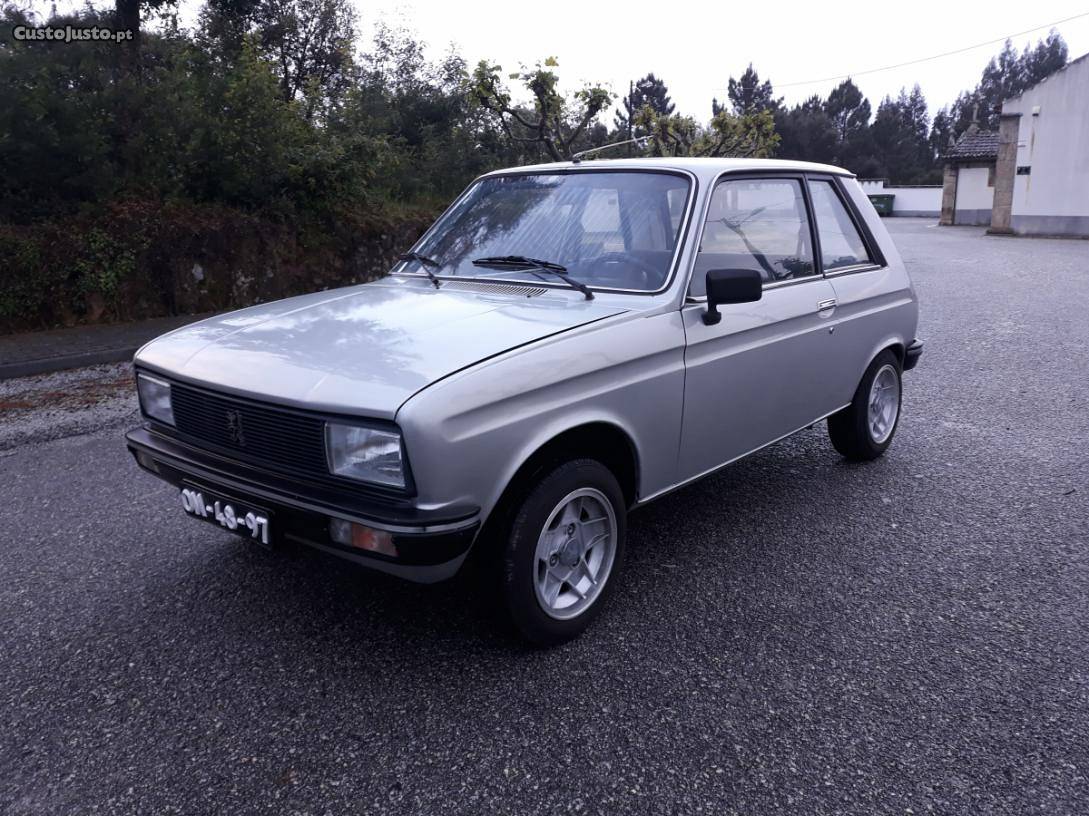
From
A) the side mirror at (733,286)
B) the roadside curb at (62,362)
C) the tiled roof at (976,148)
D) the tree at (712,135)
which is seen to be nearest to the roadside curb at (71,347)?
the roadside curb at (62,362)

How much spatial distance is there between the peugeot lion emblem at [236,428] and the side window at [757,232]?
1831 mm

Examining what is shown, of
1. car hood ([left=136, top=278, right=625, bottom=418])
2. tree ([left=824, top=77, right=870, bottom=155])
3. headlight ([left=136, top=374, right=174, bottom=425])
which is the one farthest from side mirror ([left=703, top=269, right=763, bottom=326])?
tree ([left=824, top=77, right=870, bottom=155])

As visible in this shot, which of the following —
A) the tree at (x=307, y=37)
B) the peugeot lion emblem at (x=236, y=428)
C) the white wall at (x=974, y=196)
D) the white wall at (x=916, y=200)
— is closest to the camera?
the peugeot lion emblem at (x=236, y=428)

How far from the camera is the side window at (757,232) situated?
368 centimetres

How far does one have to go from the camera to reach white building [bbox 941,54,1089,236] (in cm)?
2906

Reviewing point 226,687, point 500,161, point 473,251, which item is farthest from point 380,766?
point 500,161

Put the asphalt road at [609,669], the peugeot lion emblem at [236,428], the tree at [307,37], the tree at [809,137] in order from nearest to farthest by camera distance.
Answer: the asphalt road at [609,669] < the peugeot lion emblem at [236,428] < the tree at [307,37] < the tree at [809,137]

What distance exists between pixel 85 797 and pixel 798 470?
156 inches

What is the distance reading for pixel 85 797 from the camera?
235cm

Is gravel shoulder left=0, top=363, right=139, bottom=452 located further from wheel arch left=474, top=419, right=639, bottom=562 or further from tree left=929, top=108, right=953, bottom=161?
tree left=929, top=108, right=953, bottom=161

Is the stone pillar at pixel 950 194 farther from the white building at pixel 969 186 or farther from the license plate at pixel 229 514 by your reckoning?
the license plate at pixel 229 514

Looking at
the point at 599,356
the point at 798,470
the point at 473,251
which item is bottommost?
the point at 798,470

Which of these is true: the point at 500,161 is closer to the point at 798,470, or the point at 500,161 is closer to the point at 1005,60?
the point at 798,470

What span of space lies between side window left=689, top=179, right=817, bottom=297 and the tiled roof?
39622 millimetres
